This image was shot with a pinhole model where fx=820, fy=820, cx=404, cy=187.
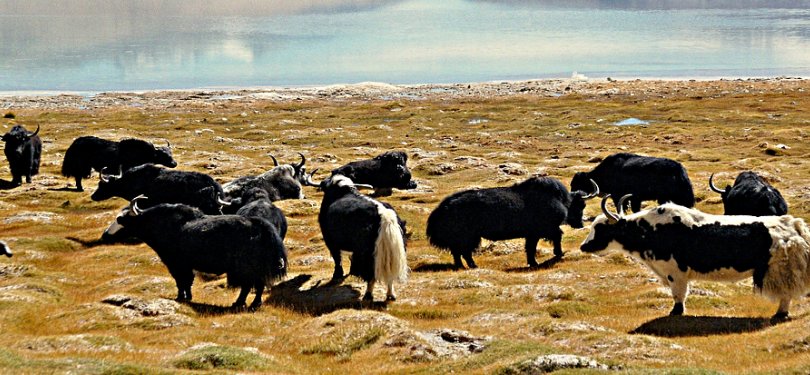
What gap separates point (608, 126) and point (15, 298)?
60.9 meters

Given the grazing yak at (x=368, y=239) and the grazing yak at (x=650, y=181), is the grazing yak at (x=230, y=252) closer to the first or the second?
the grazing yak at (x=368, y=239)

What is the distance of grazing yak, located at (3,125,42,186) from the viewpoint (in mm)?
41406

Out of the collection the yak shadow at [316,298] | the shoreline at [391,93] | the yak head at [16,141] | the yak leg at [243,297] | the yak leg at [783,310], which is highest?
the shoreline at [391,93]

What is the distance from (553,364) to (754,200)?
15.9 metres

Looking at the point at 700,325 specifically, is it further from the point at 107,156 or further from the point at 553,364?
the point at 107,156

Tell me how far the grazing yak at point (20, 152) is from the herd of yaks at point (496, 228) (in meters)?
11.5

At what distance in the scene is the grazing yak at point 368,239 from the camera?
2055 cm

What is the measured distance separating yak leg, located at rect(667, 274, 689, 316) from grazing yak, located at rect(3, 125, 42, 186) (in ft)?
110

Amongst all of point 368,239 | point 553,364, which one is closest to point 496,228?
point 368,239

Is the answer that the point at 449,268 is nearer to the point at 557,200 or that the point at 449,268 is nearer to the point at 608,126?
the point at 557,200

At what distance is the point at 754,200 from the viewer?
26.5 metres

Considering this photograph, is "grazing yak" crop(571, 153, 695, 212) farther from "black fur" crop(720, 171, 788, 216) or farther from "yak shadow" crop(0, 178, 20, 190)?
"yak shadow" crop(0, 178, 20, 190)

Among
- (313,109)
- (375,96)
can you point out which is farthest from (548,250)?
(375,96)

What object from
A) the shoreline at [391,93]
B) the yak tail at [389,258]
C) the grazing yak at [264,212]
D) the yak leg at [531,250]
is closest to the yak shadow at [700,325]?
the yak tail at [389,258]
